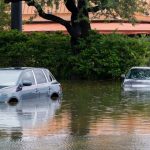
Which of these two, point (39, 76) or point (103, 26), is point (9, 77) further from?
point (103, 26)

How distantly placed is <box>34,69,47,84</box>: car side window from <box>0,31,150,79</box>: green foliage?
52.6 feet

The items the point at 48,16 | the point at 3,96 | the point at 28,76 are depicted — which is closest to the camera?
the point at 3,96

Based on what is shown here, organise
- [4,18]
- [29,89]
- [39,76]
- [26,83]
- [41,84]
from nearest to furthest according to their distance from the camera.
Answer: [26,83] → [29,89] → [41,84] → [39,76] → [4,18]

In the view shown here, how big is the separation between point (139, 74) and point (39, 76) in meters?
10.3

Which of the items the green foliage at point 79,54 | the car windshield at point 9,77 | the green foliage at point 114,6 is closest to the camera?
the car windshield at point 9,77

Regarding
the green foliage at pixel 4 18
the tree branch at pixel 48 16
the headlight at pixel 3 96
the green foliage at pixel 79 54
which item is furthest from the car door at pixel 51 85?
the green foliage at pixel 4 18

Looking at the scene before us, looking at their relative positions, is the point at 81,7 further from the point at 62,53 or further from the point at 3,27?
the point at 3,27

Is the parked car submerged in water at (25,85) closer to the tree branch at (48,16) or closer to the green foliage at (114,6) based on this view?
the green foliage at (114,6)

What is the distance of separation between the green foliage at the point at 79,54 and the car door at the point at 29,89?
16.9m

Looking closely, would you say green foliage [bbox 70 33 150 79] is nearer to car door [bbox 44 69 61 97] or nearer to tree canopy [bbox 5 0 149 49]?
tree canopy [bbox 5 0 149 49]

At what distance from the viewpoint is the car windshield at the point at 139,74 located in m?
33.2

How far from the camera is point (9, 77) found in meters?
22.7

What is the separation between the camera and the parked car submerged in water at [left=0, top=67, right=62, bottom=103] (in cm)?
2169

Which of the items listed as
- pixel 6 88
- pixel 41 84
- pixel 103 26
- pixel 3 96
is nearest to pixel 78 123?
pixel 3 96
